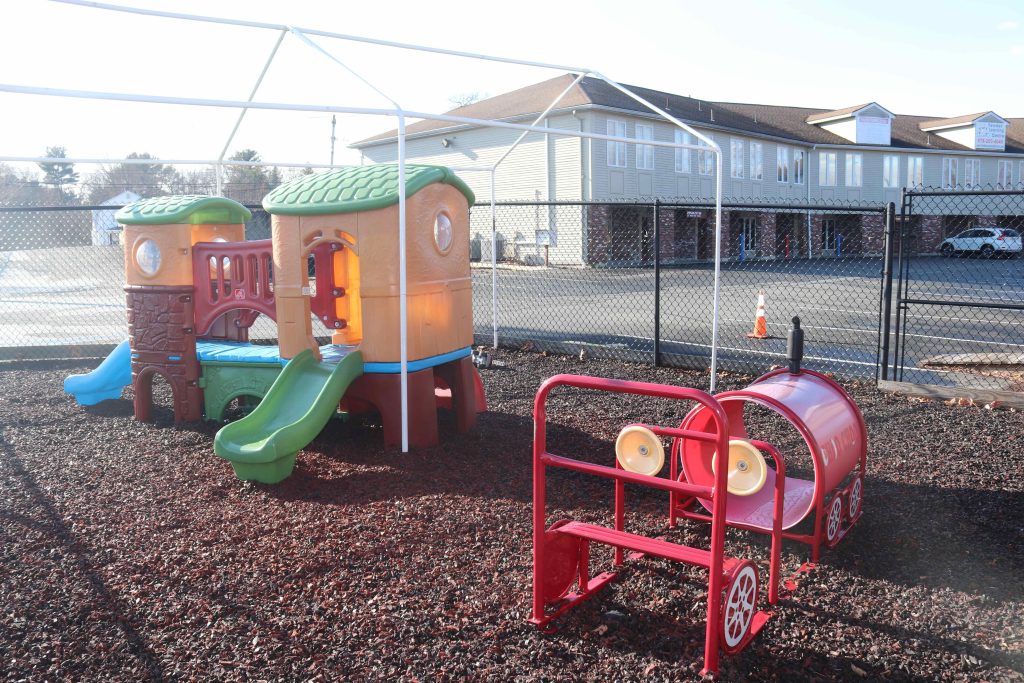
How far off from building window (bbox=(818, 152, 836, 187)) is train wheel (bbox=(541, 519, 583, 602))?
3947 centimetres

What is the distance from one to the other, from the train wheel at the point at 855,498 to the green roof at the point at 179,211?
227 inches

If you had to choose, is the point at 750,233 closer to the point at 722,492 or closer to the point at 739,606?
the point at 739,606

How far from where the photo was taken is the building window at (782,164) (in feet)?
122

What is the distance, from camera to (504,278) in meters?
23.6

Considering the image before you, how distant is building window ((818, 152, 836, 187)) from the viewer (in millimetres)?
39250

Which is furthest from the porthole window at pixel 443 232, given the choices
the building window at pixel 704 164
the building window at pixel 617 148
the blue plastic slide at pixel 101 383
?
the building window at pixel 704 164

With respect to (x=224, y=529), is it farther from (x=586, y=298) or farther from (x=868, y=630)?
(x=586, y=298)

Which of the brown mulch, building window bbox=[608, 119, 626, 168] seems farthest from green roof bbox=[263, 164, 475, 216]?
building window bbox=[608, 119, 626, 168]

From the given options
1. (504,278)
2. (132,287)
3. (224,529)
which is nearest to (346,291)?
(132,287)

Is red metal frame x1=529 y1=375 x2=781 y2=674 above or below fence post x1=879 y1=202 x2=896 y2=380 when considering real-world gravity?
below

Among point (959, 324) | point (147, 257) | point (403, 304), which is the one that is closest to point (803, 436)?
point (403, 304)

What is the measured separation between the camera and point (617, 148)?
2958 cm

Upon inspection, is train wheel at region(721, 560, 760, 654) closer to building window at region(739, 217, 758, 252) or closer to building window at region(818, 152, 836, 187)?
building window at region(739, 217, 758, 252)

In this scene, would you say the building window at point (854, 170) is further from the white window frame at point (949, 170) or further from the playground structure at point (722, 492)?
the playground structure at point (722, 492)
